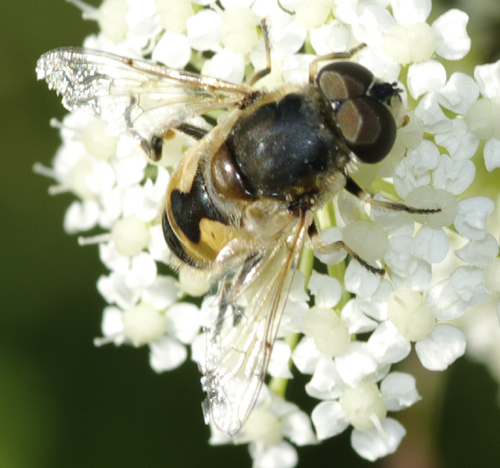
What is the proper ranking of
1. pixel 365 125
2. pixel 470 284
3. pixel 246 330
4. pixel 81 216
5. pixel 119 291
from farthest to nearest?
pixel 81 216 < pixel 119 291 < pixel 470 284 < pixel 246 330 < pixel 365 125

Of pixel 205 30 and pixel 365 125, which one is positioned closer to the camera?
pixel 365 125

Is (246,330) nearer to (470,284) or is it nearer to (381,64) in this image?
(470,284)

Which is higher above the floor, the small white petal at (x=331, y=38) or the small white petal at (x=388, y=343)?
the small white petal at (x=331, y=38)

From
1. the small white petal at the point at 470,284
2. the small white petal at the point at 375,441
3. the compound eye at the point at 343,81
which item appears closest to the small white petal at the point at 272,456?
the small white petal at the point at 375,441

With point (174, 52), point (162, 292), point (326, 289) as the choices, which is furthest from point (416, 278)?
point (174, 52)

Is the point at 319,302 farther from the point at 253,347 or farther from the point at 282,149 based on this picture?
the point at 282,149

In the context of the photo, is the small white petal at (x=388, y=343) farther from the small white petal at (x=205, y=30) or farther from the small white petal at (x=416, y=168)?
the small white petal at (x=205, y=30)

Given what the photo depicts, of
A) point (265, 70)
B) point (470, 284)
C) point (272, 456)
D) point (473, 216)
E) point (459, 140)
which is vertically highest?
point (265, 70)

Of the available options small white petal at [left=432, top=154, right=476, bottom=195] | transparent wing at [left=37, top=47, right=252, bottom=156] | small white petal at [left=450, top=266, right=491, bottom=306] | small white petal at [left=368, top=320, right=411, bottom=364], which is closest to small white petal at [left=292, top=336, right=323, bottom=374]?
small white petal at [left=368, top=320, right=411, bottom=364]
